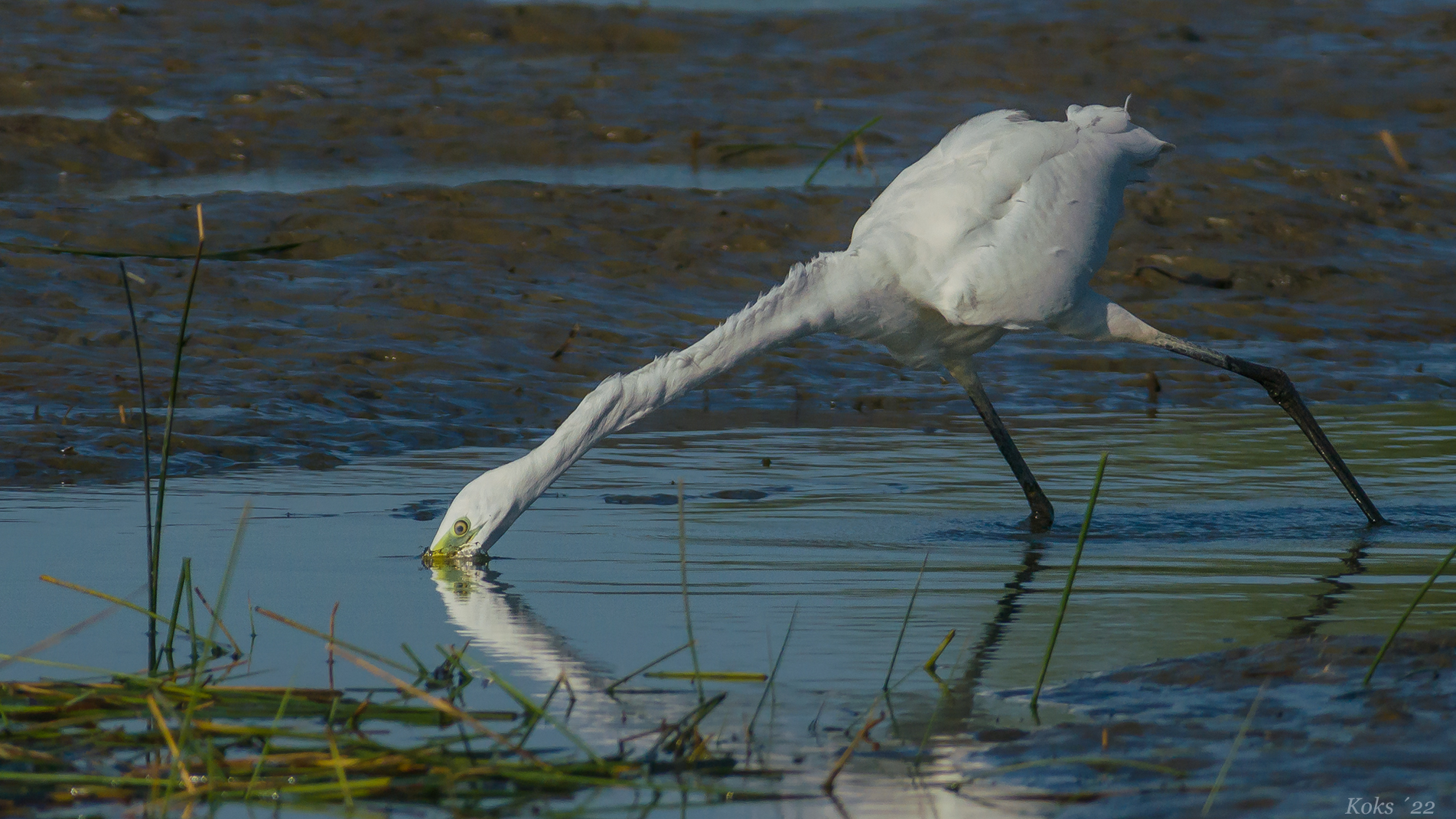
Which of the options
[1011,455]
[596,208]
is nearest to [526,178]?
[596,208]

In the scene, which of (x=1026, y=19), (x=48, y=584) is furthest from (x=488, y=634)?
(x=1026, y=19)

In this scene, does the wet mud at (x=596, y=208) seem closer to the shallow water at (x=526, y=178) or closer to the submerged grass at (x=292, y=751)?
the shallow water at (x=526, y=178)

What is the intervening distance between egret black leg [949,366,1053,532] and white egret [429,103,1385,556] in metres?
0.01

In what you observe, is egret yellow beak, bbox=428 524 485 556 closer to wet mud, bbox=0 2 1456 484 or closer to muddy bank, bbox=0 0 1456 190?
wet mud, bbox=0 2 1456 484

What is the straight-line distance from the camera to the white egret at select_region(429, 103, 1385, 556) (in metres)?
5.71

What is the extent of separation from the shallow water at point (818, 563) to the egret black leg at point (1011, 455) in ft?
0.25

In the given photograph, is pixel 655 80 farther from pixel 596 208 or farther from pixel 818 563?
pixel 818 563

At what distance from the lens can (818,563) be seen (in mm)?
5715

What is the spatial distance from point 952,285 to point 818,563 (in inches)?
45.2

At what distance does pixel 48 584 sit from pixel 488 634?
1.37 metres

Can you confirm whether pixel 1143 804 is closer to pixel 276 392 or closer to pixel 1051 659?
pixel 1051 659

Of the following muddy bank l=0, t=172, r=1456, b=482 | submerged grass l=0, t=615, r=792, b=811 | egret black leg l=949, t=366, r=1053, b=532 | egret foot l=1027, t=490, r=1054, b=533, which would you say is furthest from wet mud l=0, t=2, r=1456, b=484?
submerged grass l=0, t=615, r=792, b=811

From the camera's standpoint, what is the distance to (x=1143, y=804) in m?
3.38

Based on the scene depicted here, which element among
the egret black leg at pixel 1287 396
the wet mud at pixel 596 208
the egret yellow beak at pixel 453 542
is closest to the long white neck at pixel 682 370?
the egret yellow beak at pixel 453 542
